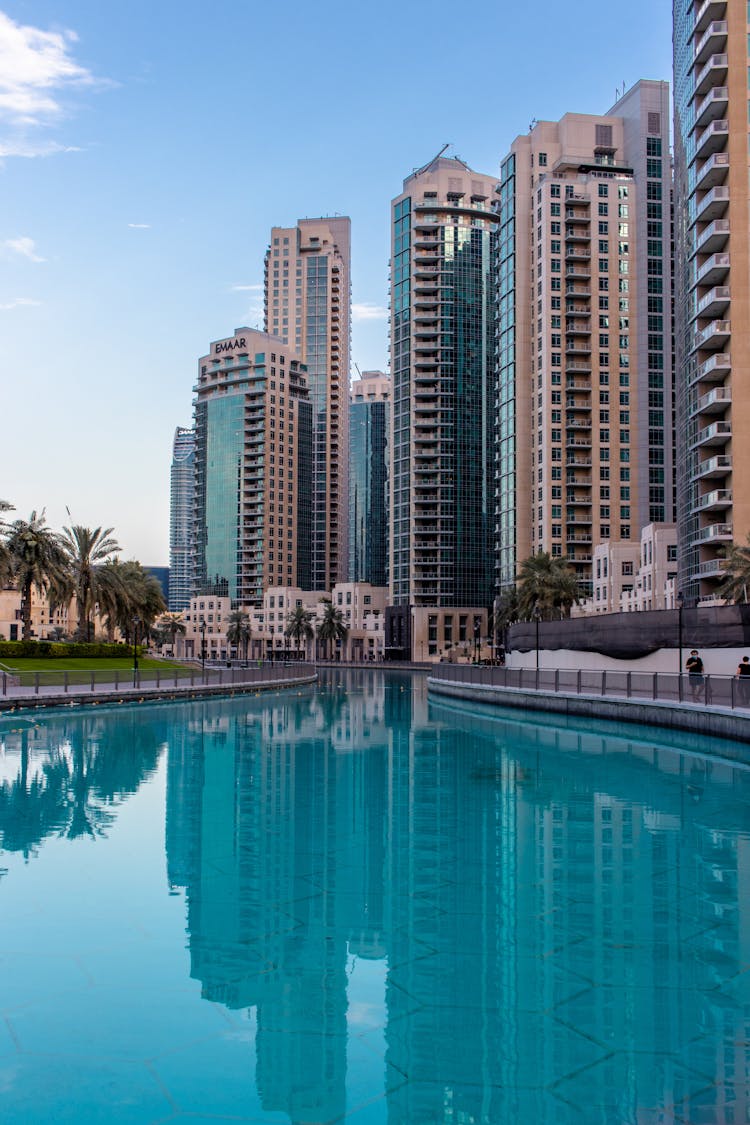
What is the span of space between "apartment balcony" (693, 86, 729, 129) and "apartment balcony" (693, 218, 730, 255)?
6.54 metres

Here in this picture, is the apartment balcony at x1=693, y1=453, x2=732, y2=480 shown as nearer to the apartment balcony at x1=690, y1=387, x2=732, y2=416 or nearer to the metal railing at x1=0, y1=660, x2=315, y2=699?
the apartment balcony at x1=690, y1=387, x2=732, y2=416

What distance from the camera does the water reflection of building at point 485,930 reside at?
6.80 metres

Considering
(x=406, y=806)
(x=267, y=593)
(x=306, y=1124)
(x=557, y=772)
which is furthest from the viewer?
(x=267, y=593)

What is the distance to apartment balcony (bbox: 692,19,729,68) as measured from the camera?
60.1 meters

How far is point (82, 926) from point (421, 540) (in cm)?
13017

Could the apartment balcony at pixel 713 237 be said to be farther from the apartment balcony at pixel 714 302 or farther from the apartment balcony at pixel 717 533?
the apartment balcony at pixel 717 533

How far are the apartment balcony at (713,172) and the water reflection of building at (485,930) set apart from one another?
49.8m

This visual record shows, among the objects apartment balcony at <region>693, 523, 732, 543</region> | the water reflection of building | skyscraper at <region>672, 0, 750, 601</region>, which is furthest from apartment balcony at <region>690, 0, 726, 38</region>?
the water reflection of building

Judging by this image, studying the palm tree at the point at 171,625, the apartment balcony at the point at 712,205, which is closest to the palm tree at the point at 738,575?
the apartment balcony at the point at 712,205

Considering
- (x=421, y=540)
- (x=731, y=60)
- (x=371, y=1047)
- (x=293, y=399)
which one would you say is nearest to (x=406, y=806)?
(x=371, y=1047)

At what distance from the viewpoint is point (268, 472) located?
174125 mm

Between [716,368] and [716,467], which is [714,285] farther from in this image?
[716,467]

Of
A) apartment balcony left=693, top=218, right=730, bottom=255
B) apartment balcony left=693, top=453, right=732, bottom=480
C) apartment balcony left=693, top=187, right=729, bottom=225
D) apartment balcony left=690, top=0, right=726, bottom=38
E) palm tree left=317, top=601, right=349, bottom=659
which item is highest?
apartment balcony left=690, top=0, right=726, bottom=38

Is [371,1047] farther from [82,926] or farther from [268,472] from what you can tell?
[268,472]
